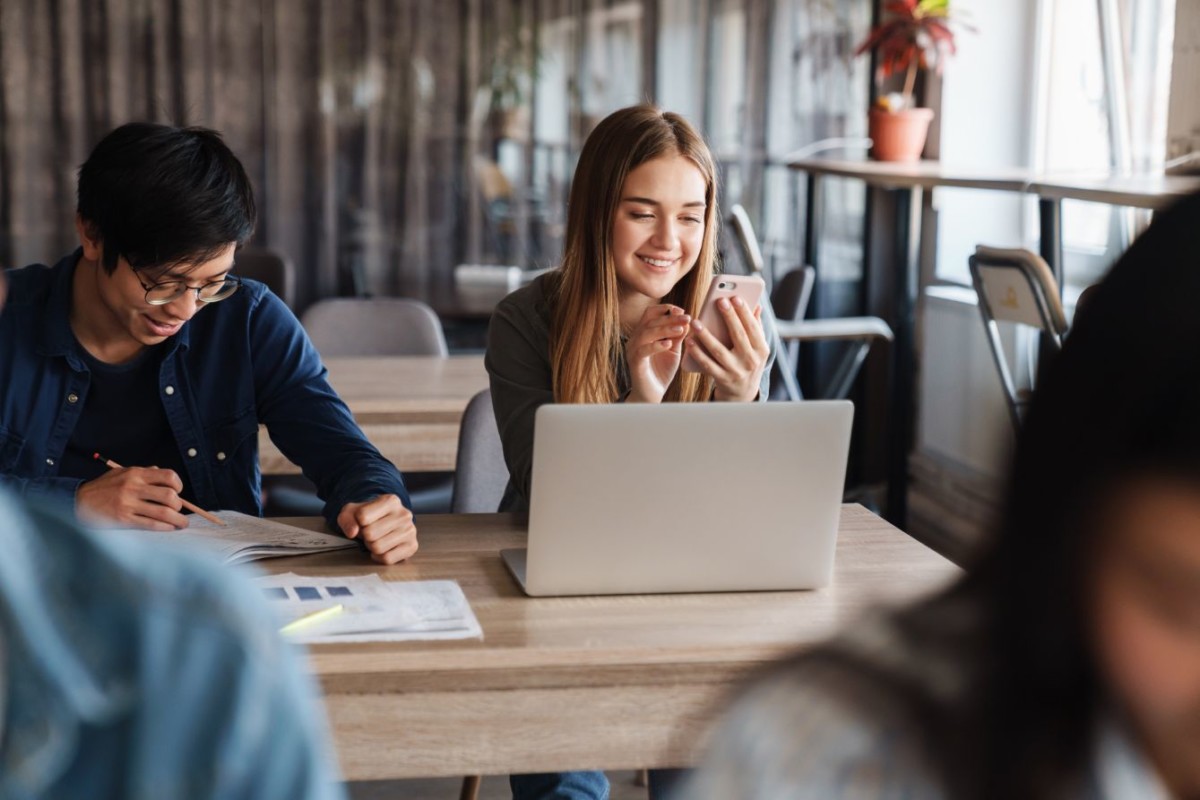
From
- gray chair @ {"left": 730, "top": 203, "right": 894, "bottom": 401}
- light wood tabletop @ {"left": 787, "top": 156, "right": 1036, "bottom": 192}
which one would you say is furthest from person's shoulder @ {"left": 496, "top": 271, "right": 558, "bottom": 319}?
gray chair @ {"left": 730, "top": 203, "right": 894, "bottom": 401}

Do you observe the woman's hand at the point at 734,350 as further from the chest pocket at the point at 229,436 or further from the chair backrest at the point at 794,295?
the chair backrest at the point at 794,295

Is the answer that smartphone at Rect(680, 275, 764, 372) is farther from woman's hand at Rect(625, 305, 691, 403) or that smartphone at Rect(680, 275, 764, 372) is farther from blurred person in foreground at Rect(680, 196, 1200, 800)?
blurred person in foreground at Rect(680, 196, 1200, 800)

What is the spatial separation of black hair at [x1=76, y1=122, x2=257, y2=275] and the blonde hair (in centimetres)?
49

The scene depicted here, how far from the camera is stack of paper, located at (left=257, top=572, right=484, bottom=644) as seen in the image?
4.93ft

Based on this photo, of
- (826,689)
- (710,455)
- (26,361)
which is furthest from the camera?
(26,361)

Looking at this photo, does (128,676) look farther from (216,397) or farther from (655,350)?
(216,397)

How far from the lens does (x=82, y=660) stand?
46cm

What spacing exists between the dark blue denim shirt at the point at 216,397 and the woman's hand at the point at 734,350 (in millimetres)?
453

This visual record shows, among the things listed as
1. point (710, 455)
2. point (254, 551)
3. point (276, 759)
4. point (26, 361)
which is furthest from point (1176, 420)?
point (26, 361)

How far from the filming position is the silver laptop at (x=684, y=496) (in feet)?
4.99

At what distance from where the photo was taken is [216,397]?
2.12m

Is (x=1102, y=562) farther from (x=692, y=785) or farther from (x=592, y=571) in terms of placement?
(x=592, y=571)

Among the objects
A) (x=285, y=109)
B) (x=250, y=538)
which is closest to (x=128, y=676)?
(x=250, y=538)

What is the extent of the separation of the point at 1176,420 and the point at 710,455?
1.06 m
